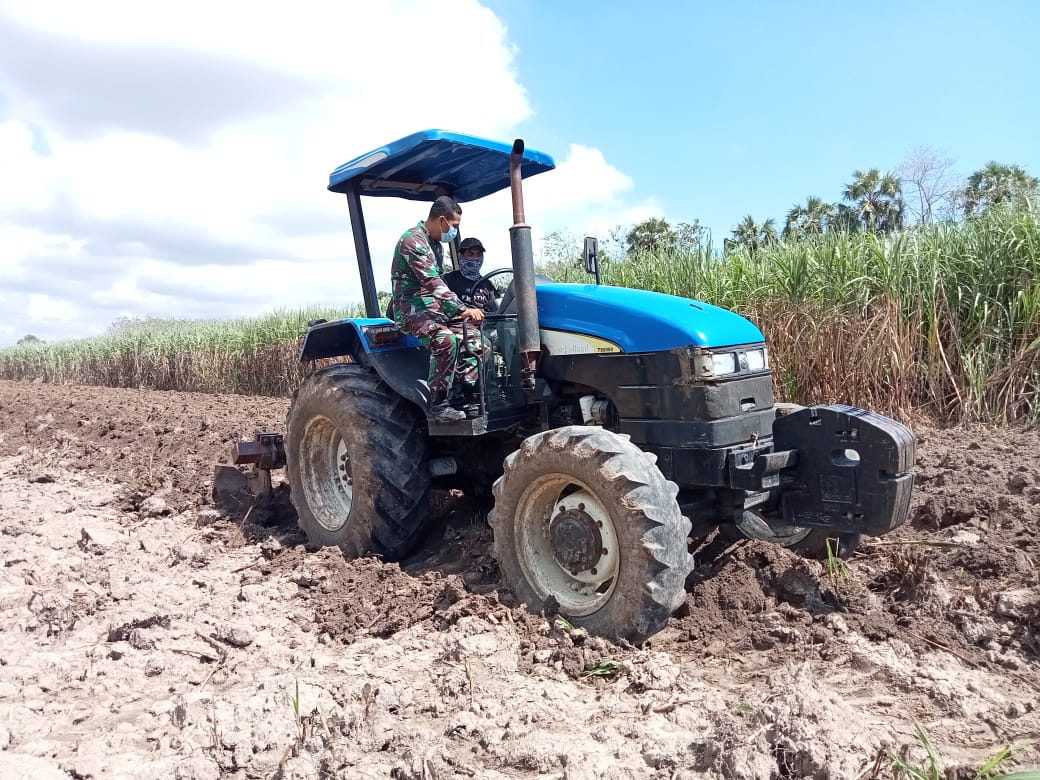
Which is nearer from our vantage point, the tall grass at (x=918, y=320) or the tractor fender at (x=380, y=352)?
the tractor fender at (x=380, y=352)

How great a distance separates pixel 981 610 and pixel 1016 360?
394cm

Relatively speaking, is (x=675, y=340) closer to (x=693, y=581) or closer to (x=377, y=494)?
(x=693, y=581)

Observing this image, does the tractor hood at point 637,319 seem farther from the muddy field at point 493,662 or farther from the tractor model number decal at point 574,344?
the muddy field at point 493,662

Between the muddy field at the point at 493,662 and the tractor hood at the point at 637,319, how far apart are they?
1.12m

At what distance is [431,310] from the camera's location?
400cm

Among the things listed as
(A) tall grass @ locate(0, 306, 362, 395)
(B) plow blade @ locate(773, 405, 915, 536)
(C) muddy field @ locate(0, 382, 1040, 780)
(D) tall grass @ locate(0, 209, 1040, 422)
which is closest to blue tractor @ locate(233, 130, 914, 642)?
(B) plow blade @ locate(773, 405, 915, 536)

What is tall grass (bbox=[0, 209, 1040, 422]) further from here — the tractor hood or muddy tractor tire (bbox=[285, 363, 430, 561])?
muddy tractor tire (bbox=[285, 363, 430, 561])

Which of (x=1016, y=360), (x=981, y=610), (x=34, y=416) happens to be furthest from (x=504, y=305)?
(x=34, y=416)

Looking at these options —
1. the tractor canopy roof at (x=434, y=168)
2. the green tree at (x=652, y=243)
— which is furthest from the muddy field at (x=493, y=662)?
the green tree at (x=652, y=243)

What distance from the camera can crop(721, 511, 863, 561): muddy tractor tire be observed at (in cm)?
375

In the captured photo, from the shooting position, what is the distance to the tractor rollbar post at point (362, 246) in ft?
15.3

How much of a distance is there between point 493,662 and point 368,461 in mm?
1579

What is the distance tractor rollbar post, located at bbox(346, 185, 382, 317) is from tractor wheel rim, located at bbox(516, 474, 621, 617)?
199cm

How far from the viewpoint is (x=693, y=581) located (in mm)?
3658
